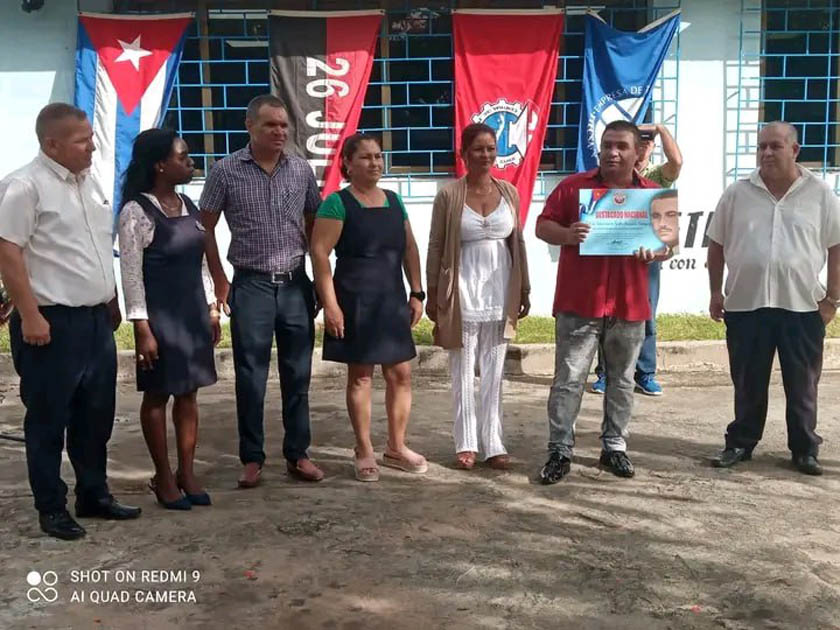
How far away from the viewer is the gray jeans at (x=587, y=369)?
4656 millimetres

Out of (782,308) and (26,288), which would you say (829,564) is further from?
(26,288)

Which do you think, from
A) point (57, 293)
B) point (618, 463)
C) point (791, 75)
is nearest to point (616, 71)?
point (791, 75)

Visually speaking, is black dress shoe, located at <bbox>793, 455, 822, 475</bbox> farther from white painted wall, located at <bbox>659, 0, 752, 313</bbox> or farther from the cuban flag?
the cuban flag

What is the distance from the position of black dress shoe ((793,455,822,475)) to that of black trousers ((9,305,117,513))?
3.55 m

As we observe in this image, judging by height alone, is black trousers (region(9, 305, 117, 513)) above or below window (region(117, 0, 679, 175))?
below

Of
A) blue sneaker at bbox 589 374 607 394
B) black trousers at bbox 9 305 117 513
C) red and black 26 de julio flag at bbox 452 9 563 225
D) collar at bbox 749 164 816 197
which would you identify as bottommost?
blue sneaker at bbox 589 374 607 394

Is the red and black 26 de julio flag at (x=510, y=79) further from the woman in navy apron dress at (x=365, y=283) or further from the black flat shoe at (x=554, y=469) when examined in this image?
the black flat shoe at (x=554, y=469)

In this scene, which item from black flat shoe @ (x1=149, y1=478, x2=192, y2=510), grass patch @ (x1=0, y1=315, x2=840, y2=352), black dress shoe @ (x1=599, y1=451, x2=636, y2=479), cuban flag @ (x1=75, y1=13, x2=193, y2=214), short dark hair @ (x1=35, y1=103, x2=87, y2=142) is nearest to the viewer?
short dark hair @ (x1=35, y1=103, x2=87, y2=142)

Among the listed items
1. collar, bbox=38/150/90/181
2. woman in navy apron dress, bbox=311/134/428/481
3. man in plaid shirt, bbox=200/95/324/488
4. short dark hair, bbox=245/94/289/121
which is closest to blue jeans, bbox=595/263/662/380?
woman in navy apron dress, bbox=311/134/428/481

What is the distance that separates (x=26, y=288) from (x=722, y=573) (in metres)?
3.01

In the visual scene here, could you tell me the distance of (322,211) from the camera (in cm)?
448

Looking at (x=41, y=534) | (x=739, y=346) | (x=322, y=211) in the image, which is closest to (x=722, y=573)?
(x=739, y=346)

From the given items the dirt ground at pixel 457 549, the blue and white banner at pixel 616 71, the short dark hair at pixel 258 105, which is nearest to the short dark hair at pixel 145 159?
the short dark hair at pixel 258 105

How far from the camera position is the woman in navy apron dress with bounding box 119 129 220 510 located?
403 centimetres
